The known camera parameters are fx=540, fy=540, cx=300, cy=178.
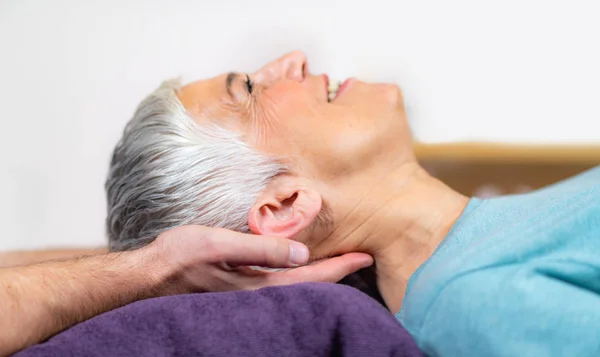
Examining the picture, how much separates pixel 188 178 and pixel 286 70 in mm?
359

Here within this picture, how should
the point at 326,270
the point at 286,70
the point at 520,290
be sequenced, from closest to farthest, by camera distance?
1. the point at 520,290
2. the point at 326,270
3. the point at 286,70

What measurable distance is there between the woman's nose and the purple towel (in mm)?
545

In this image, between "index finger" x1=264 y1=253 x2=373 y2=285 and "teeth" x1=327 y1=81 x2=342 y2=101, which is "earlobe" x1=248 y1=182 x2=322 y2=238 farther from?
"teeth" x1=327 y1=81 x2=342 y2=101

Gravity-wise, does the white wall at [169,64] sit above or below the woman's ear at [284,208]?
above

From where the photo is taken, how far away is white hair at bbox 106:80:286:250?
3.49 ft

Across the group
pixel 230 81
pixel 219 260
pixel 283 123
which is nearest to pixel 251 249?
pixel 219 260

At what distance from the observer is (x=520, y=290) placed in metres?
0.79

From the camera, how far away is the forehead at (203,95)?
1115 millimetres

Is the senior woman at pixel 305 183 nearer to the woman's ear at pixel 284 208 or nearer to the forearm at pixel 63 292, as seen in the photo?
the woman's ear at pixel 284 208

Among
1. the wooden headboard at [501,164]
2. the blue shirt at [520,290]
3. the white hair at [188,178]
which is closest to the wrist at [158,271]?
the white hair at [188,178]

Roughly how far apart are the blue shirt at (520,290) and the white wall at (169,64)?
0.43m

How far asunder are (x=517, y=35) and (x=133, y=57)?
992 millimetres

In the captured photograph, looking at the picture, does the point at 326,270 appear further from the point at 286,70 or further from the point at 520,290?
the point at 286,70

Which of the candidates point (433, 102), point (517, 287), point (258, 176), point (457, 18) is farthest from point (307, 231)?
point (457, 18)
